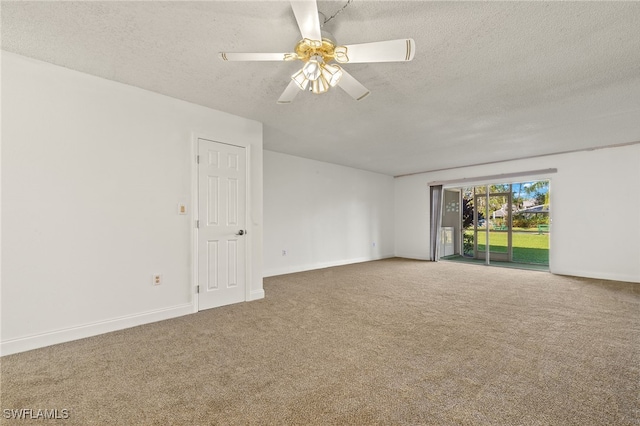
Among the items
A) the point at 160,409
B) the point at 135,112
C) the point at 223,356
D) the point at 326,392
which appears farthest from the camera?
the point at 135,112

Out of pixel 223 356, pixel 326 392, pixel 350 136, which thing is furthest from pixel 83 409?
pixel 350 136

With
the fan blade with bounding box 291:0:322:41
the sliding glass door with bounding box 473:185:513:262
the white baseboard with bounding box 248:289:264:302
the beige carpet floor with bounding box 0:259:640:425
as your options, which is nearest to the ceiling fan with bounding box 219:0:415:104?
the fan blade with bounding box 291:0:322:41

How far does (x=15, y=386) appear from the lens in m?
1.88

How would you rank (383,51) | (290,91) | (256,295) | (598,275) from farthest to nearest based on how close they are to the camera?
(598,275), (256,295), (290,91), (383,51)

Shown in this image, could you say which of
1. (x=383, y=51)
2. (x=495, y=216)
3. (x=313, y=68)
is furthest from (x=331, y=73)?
(x=495, y=216)

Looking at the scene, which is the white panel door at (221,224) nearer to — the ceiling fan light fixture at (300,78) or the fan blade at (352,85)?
the ceiling fan light fixture at (300,78)

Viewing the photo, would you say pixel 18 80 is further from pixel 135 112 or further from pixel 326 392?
pixel 326 392

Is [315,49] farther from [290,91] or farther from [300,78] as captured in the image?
[290,91]

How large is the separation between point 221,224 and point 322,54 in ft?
8.15

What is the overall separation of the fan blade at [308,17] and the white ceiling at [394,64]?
239 millimetres

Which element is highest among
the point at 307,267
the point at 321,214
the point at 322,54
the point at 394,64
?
the point at 394,64

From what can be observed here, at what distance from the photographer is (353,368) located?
2102 millimetres

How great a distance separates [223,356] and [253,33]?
2.57 metres

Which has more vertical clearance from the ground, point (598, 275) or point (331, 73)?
point (331, 73)
